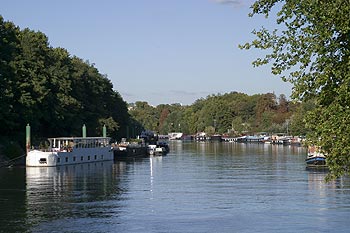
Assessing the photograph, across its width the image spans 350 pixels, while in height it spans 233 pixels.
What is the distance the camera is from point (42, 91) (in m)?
100

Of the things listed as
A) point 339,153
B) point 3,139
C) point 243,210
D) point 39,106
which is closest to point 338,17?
point 339,153

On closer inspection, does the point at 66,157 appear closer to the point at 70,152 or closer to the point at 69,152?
the point at 69,152

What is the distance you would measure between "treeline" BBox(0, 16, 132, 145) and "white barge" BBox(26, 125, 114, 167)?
236 inches

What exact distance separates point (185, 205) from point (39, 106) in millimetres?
61467

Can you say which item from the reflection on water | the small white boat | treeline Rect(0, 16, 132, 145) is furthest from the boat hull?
treeline Rect(0, 16, 132, 145)

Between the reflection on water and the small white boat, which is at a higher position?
the small white boat

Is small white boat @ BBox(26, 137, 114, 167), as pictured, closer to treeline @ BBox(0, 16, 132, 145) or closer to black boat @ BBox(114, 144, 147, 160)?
treeline @ BBox(0, 16, 132, 145)

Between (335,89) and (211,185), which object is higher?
(335,89)

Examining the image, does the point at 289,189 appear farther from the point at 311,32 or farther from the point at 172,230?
the point at 311,32

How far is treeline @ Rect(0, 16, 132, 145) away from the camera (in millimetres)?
95438

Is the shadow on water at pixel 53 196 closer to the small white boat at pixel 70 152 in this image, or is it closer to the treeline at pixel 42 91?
the small white boat at pixel 70 152

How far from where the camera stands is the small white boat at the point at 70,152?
8650 cm

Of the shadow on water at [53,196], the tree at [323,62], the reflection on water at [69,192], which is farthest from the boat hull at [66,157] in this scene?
the tree at [323,62]

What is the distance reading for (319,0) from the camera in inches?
811
